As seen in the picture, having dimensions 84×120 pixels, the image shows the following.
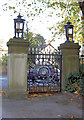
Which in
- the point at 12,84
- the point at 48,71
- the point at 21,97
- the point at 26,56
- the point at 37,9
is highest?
the point at 37,9

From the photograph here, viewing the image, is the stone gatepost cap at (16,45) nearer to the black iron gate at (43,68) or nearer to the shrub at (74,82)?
the black iron gate at (43,68)

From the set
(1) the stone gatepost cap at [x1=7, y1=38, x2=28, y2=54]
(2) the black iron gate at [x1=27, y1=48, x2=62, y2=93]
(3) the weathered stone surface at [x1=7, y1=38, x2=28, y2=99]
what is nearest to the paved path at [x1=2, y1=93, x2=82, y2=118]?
(3) the weathered stone surface at [x1=7, y1=38, x2=28, y2=99]

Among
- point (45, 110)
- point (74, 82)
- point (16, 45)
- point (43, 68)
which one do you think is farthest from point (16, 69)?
point (74, 82)

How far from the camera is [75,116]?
435cm

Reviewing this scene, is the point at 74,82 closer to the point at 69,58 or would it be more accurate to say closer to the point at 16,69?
the point at 69,58

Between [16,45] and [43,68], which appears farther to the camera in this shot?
[43,68]

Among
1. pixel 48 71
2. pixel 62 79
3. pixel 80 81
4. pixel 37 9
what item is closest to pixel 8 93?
pixel 48 71

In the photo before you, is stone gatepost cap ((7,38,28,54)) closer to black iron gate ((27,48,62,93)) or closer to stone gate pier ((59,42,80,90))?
black iron gate ((27,48,62,93))

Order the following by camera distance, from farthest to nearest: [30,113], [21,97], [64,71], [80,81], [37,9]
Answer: [37,9]
[64,71]
[80,81]
[21,97]
[30,113]

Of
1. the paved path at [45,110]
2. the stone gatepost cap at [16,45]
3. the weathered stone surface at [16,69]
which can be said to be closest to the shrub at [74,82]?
the paved path at [45,110]

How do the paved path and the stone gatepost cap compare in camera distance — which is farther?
the stone gatepost cap

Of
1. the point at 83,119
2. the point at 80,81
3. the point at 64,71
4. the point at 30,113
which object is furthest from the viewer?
the point at 64,71

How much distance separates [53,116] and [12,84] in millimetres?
2825

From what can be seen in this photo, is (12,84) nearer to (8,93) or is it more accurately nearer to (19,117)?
(8,93)
